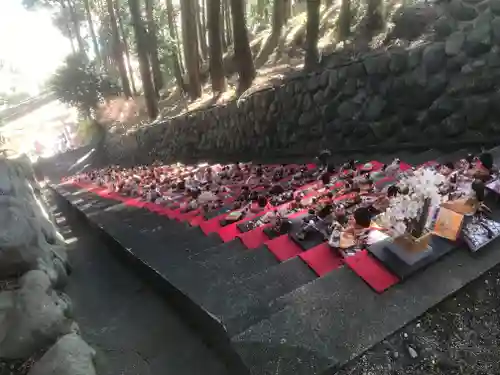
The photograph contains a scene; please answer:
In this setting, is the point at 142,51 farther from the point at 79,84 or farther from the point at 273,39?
the point at 79,84

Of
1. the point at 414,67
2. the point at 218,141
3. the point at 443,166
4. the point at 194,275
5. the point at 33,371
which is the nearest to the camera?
the point at 33,371

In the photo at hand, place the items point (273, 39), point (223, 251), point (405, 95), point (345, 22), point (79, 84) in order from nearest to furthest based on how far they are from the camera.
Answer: point (223, 251), point (405, 95), point (345, 22), point (273, 39), point (79, 84)

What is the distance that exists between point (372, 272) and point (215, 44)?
1009cm

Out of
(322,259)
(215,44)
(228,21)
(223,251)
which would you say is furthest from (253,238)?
(228,21)

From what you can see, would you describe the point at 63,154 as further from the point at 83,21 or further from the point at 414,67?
the point at 414,67

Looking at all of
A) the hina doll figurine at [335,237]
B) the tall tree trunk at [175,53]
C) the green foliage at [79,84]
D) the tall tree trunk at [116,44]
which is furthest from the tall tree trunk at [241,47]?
the green foliage at [79,84]

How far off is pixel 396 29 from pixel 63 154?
25.6 m

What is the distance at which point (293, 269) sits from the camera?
93.3 inches

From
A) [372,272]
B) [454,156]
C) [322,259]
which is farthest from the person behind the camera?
[454,156]

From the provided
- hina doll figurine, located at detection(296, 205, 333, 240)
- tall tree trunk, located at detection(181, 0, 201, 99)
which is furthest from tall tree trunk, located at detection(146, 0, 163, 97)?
hina doll figurine, located at detection(296, 205, 333, 240)

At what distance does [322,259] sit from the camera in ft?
7.91

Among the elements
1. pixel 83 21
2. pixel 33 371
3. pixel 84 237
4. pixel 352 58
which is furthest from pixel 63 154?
pixel 33 371

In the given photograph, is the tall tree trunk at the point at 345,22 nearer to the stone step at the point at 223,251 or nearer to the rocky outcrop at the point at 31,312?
the stone step at the point at 223,251

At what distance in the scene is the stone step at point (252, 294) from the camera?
185 centimetres
